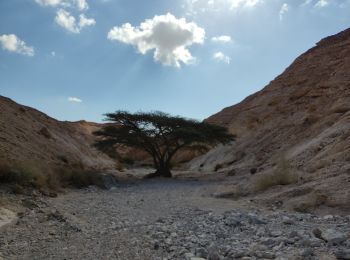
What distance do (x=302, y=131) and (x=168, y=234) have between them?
2378cm

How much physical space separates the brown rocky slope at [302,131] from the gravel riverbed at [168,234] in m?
2.93

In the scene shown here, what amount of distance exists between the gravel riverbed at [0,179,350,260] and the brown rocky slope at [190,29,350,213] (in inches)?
115

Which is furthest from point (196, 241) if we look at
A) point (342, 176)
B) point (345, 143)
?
point (345, 143)

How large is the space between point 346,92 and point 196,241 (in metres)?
26.9

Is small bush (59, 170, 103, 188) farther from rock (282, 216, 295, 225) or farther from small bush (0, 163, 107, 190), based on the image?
A: rock (282, 216, 295, 225)

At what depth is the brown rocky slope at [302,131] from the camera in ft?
44.5

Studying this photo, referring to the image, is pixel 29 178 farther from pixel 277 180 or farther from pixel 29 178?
pixel 277 180

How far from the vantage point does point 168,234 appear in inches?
324

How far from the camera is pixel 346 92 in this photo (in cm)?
3122

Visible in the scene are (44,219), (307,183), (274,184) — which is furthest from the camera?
(274,184)

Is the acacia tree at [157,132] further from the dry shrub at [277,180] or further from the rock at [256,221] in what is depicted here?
the rock at [256,221]

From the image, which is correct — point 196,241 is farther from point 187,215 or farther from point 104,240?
point 187,215

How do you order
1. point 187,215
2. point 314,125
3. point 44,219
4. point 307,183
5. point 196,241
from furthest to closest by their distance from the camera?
point 314,125 < point 307,183 < point 187,215 < point 44,219 < point 196,241

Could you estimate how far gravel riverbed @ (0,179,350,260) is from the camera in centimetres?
650
